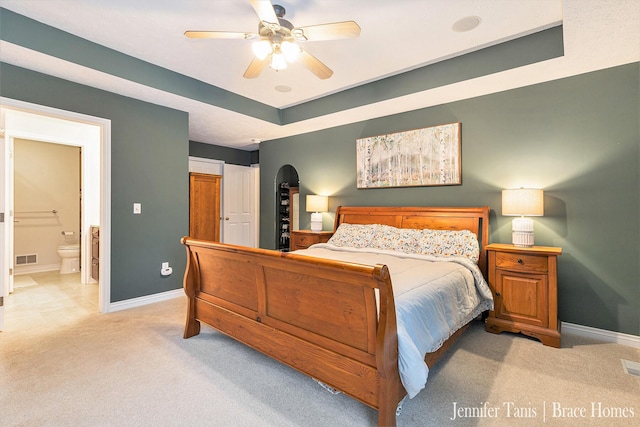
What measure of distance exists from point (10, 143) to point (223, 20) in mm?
3845

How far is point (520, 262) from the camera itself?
9.13ft

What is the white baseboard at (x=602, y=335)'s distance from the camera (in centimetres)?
265

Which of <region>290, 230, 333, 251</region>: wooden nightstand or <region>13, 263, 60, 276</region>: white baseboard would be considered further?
<region>13, 263, 60, 276</region>: white baseboard

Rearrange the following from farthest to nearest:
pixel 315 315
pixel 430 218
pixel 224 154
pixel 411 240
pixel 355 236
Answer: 1. pixel 224 154
2. pixel 355 236
3. pixel 430 218
4. pixel 411 240
5. pixel 315 315

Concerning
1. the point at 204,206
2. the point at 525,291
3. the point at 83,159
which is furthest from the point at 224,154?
the point at 525,291

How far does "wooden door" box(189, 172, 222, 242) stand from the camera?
528 centimetres

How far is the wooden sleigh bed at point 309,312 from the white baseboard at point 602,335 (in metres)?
1.38

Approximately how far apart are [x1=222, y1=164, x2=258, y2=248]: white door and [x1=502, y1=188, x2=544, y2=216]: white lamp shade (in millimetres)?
5091

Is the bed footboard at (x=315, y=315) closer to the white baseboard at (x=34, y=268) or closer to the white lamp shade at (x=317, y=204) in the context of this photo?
the white lamp shade at (x=317, y=204)

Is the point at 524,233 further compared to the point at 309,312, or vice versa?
the point at 524,233

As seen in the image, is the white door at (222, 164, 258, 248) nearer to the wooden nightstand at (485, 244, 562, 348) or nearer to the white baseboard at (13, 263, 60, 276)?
the white baseboard at (13, 263, 60, 276)

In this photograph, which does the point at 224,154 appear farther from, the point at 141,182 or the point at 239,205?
the point at 141,182

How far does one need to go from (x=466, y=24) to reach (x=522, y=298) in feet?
8.04

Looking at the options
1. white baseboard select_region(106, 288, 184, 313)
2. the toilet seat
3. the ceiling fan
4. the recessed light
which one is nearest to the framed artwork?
the recessed light
